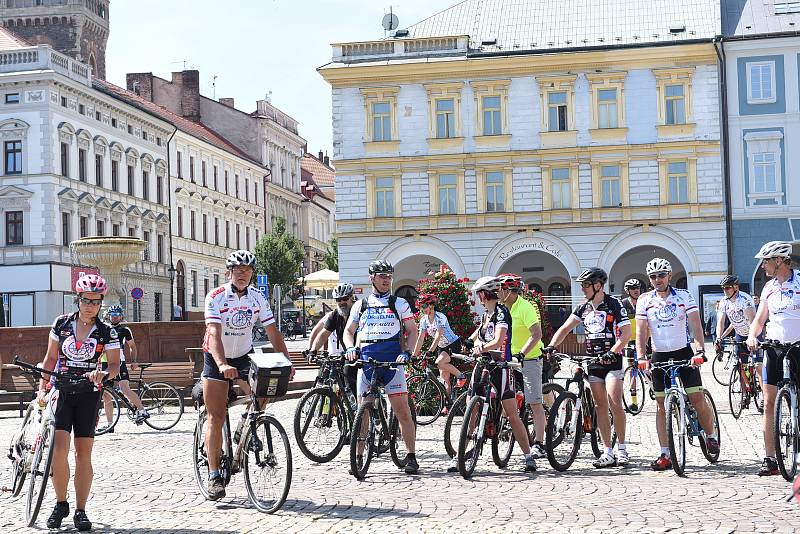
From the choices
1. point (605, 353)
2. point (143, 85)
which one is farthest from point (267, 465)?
point (143, 85)

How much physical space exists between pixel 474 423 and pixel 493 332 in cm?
120

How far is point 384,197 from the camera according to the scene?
48000 millimetres

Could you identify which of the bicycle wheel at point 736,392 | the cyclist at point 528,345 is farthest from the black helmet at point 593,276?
the bicycle wheel at point 736,392

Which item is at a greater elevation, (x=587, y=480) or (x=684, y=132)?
(x=684, y=132)

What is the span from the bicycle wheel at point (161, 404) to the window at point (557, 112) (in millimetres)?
30253

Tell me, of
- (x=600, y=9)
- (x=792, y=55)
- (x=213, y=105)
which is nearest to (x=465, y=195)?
(x=600, y=9)

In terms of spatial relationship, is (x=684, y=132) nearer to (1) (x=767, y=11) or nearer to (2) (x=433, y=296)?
(1) (x=767, y=11)

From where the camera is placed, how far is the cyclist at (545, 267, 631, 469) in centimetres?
1195

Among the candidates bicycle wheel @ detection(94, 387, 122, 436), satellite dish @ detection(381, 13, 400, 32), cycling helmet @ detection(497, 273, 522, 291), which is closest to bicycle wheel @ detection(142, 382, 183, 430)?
bicycle wheel @ detection(94, 387, 122, 436)

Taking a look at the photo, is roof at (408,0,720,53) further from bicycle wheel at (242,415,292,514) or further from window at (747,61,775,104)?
bicycle wheel at (242,415,292,514)

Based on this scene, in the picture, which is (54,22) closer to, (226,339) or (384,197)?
(384,197)

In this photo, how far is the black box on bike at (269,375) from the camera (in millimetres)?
9516

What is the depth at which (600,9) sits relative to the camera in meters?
50.1

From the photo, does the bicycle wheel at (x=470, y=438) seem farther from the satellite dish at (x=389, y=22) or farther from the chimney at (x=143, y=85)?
the chimney at (x=143, y=85)
